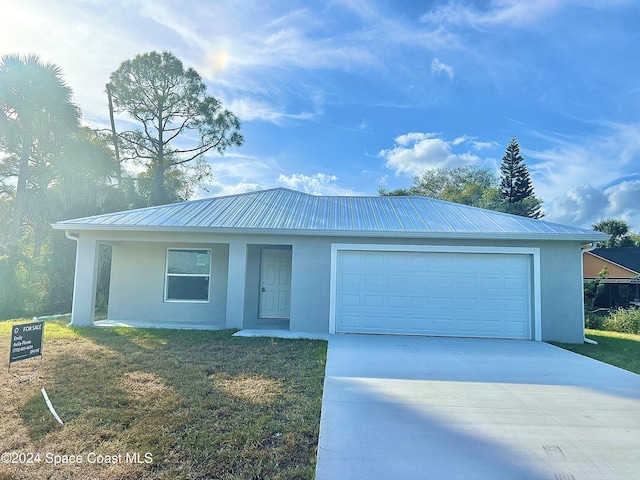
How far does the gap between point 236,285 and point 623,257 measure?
78.4 ft

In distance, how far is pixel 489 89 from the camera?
42.2ft

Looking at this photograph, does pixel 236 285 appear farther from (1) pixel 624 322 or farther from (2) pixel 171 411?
(1) pixel 624 322

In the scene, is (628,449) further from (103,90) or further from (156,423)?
(103,90)

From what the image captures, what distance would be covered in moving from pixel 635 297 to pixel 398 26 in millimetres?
19760

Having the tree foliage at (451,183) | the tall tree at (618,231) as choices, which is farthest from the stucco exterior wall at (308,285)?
the tall tree at (618,231)

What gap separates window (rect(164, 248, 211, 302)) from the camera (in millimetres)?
10398

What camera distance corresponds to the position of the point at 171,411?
13.0 feet

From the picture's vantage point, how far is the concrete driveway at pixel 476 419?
9.82ft

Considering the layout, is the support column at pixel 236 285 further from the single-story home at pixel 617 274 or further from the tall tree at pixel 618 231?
the tall tree at pixel 618 231

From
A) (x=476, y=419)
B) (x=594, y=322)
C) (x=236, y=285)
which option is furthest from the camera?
(x=594, y=322)

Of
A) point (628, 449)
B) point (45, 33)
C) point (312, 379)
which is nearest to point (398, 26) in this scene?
point (45, 33)

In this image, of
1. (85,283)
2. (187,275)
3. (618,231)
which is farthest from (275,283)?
(618,231)

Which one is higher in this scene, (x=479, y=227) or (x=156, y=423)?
(x=479, y=227)

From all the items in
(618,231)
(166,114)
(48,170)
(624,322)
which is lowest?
(624,322)
